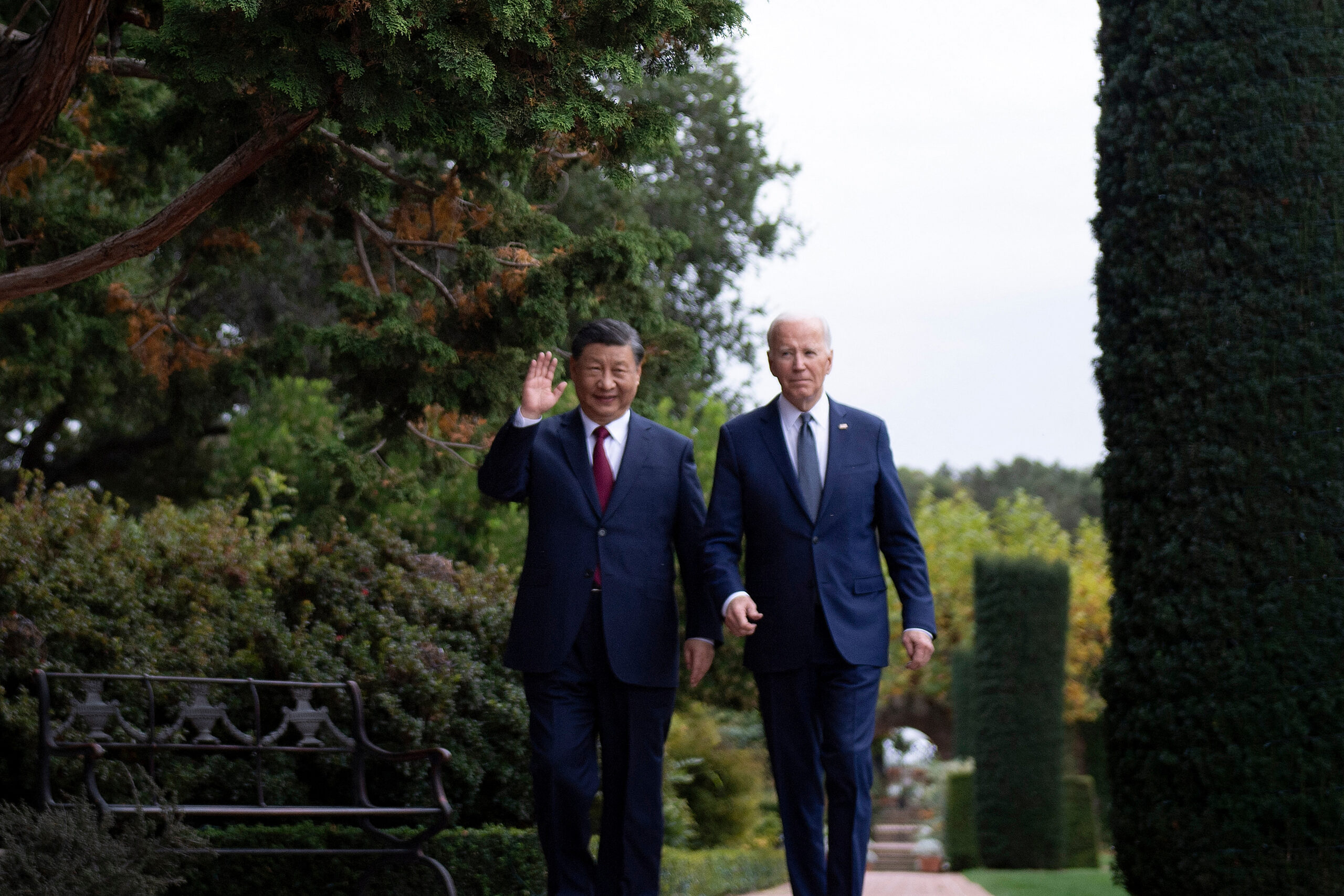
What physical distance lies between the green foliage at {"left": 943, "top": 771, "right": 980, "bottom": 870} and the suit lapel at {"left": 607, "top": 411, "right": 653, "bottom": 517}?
1700cm

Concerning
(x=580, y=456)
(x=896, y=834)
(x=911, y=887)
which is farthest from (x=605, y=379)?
(x=896, y=834)

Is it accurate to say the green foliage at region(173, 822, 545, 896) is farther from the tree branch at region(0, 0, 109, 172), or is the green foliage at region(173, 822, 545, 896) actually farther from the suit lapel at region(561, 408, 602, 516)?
the tree branch at region(0, 0, 109, 172)

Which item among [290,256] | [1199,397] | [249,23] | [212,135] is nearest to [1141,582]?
[1199,397]

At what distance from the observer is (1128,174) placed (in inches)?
241

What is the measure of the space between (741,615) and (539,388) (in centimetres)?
105

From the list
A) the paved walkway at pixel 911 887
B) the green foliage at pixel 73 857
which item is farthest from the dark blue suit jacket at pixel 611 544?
the paved walkway at pixel 911 887

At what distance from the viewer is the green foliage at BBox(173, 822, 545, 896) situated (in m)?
5.91

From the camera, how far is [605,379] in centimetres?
434

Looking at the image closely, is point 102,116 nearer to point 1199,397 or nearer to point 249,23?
point 249,23

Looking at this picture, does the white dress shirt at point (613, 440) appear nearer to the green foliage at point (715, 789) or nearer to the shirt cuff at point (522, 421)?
the shirt cuff at point (522, 421)

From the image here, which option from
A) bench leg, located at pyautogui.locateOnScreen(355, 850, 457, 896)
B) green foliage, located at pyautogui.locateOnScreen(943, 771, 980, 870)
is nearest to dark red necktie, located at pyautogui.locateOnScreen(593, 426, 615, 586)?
bench leg, located at pyautogui.locateOnScreen(355, 850, 457, 896)

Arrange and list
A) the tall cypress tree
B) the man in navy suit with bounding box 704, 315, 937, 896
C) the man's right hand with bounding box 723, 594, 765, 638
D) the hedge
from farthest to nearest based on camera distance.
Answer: the hedge
the tall cypress tree
the man in navy suit with bounding box 704, 315, 937, 896
the man's right hand with bounding box 723, 594, 765, 638

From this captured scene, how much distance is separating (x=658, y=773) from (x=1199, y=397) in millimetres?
3111

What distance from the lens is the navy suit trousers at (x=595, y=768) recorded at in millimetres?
4148
